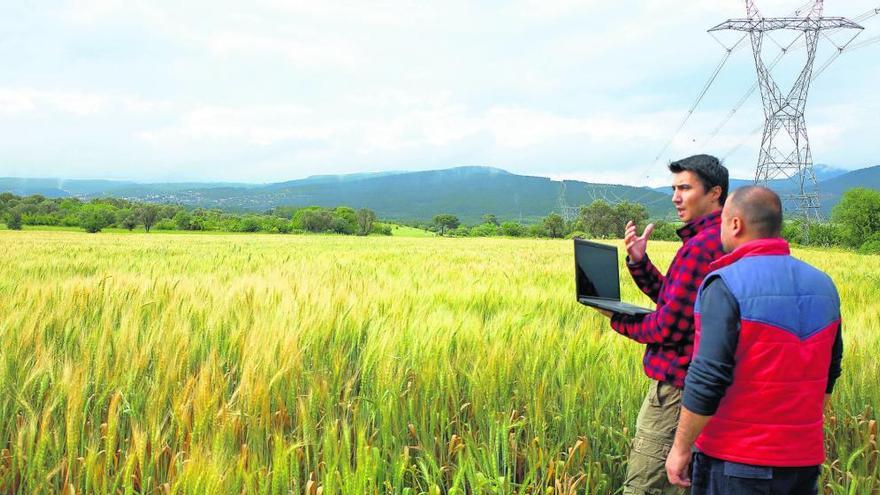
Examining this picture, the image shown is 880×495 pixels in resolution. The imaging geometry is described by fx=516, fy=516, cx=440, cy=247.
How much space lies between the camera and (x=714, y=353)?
1490 mm

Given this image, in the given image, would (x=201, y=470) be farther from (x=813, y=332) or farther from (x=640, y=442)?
(x=813, y=332)

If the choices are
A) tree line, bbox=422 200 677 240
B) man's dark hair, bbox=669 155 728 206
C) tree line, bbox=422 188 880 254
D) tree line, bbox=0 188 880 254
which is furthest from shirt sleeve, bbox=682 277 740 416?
tree line, bbox=422 200 677 240

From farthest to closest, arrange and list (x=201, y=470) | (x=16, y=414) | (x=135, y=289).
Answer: (x=135, y=289), (x=16, y=414), (x=201, y=470)

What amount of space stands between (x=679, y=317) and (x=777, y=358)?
0.41m

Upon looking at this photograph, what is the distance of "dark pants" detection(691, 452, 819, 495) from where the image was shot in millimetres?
1520

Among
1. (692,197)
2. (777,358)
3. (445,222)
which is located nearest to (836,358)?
(777,358)

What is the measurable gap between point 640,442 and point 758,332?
74cm

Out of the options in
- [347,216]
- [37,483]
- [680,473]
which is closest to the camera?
[680,473]

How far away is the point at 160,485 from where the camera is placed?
72.9 inches

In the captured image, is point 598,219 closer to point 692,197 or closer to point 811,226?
point 811,226

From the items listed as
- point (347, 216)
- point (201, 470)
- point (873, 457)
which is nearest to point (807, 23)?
point (873, 457)

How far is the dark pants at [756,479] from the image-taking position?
1.52 meters

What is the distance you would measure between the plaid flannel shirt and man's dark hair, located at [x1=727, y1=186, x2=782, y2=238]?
0.31m

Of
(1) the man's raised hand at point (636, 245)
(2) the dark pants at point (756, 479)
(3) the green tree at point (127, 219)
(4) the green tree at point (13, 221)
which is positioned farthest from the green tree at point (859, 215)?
(4) the green tree at point (13, 221)
